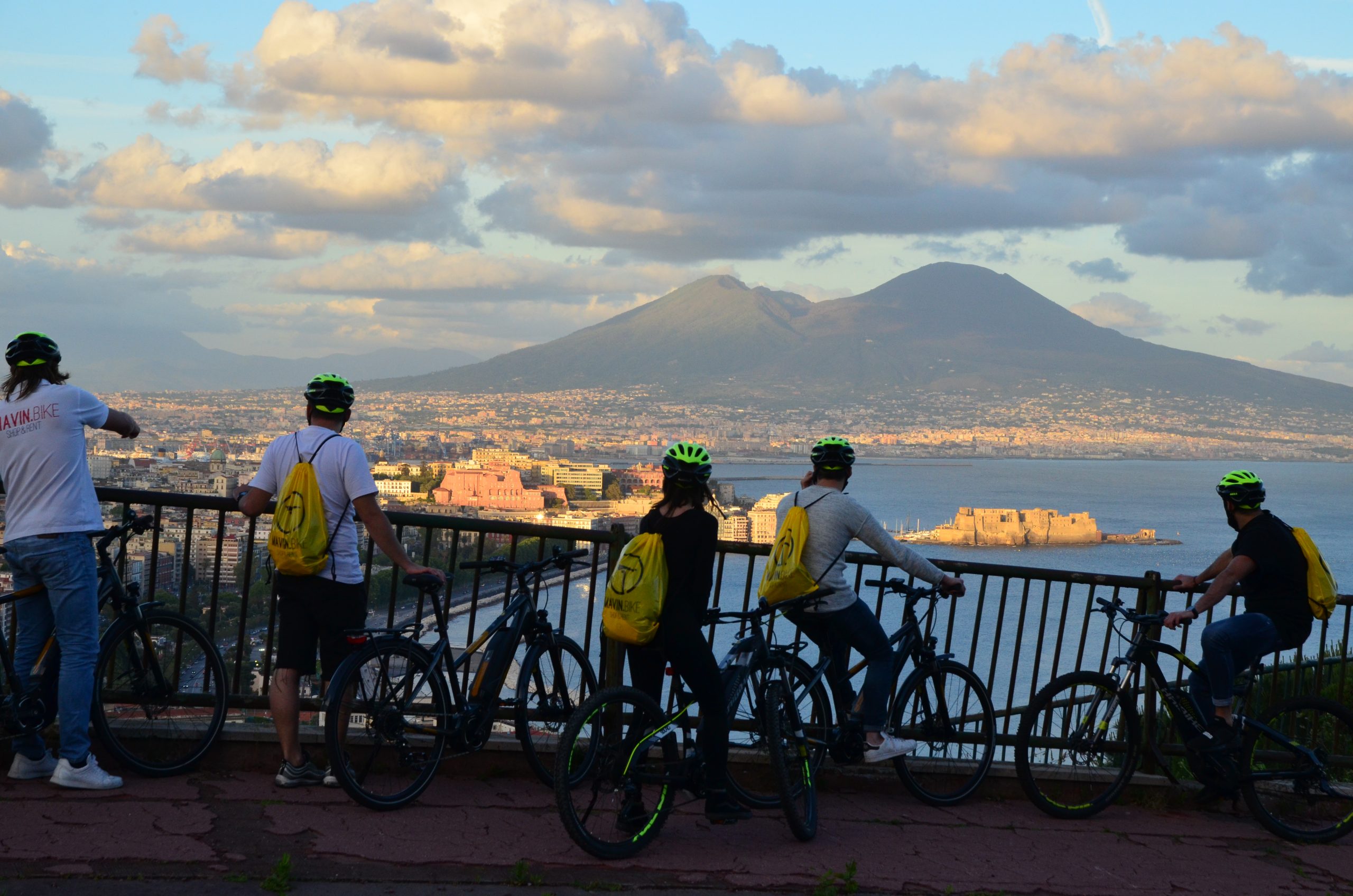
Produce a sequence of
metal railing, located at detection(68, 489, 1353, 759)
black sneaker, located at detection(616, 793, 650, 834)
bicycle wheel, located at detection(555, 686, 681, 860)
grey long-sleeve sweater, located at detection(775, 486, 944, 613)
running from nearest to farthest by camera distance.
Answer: bicycle wheel, located at detection(555, 686, 681, 860)
black sneaker, located at detection(616, 793, 650, 834)
grey long-sleeve sweater, located at detection(775, 486, 944, 613)
metal railing, located at detection(68, 489, 1353, 759)

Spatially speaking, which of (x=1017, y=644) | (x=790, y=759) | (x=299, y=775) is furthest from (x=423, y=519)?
(x=1017, y=644)

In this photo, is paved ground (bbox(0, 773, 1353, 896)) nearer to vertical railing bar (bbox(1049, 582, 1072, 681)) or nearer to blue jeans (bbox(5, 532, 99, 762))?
blue jeans (bbox(5, 532, 99, 762))

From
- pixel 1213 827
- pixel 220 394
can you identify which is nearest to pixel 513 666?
pixel 1213 827

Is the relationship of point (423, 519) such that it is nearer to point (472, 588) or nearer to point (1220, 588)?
point (472, 588)

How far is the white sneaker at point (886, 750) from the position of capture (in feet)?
20.5

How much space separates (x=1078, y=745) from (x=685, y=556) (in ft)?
8.70

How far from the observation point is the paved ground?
15.8 feet

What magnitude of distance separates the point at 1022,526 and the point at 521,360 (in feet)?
485

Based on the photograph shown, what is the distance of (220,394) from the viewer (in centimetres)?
10962

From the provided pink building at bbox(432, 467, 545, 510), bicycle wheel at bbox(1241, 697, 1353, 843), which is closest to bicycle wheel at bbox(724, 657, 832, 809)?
bicycle wheel at bbox(1241, 697, 1353, 843)

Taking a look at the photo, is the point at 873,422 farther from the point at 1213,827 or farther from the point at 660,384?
the point at 1213,827

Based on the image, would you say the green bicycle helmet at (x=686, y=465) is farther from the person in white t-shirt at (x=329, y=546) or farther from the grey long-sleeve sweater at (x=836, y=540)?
the person in white t-shirt at (x=329, y=546)

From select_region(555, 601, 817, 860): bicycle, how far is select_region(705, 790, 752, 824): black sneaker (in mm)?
63

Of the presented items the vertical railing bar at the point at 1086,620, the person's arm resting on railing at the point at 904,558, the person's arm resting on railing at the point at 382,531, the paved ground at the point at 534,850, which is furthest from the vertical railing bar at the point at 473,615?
the vertical railing bar at the point at 1086,620
